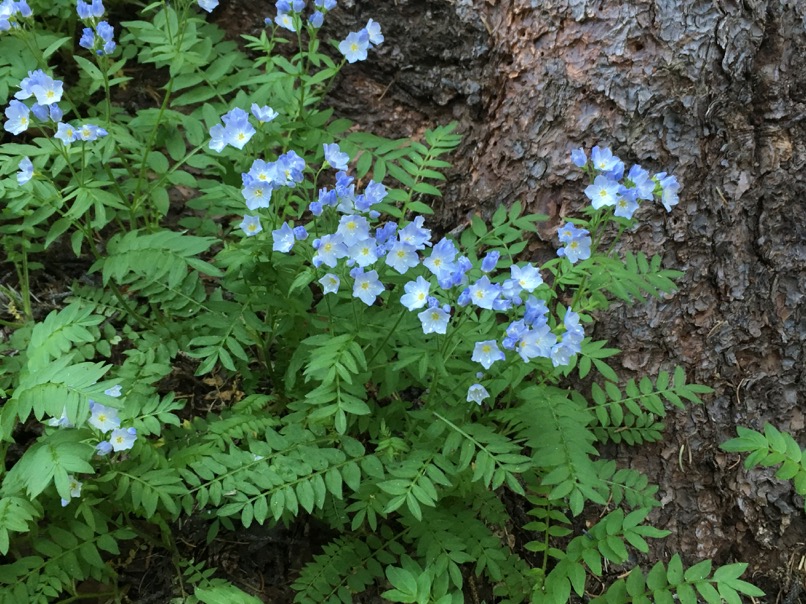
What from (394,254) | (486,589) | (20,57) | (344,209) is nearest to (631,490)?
(486,589)

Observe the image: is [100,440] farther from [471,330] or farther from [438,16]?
[438,16]

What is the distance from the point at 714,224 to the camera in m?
2.76

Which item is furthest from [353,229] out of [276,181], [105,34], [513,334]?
[105,34]

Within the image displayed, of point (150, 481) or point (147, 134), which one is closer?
point (150, 481)

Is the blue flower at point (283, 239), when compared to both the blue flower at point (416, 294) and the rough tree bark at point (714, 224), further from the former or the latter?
the rough tree bark at point (714, 224)

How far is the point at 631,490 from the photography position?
7.97 ft

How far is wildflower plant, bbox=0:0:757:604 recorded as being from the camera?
6.74 feet

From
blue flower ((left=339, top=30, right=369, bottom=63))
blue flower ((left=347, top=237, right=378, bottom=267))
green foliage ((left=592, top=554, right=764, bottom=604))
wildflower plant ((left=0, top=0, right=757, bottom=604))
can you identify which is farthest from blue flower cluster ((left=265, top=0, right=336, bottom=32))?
green foliage ((left=592, top=554, right=764, bottom=604))

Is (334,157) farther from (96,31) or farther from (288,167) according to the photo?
(96,31)

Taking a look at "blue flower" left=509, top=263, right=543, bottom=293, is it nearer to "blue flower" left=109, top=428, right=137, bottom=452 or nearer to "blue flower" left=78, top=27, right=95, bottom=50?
"blue flower" left=109, top=428, right=137, bottom=452

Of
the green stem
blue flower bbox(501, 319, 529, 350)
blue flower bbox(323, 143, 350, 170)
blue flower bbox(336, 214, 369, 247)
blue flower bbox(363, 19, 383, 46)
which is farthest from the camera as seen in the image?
blue flower bbox(363, 19, 383, 46)

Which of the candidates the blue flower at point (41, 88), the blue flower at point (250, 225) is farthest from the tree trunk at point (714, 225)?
the blue flower at point (41, 88)

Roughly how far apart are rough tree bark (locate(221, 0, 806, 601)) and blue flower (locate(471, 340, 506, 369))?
35.3 inches

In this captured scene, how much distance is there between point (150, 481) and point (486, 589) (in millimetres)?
1211
